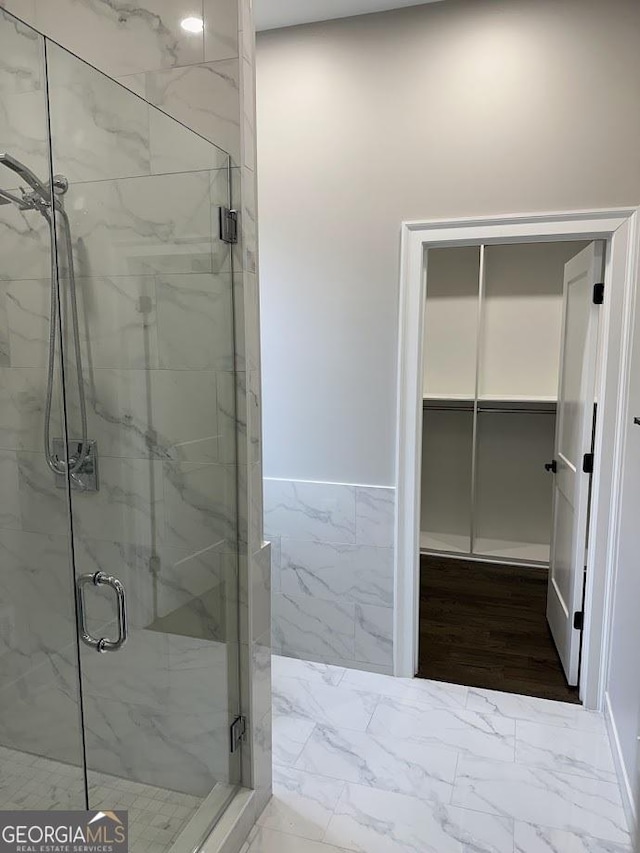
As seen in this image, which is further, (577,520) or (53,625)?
(577,520)

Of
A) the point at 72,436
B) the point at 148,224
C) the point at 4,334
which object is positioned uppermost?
the point at 148,224

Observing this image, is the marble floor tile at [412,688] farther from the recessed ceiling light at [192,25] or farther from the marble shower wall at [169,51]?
the recessed ceiling light at [192,25]

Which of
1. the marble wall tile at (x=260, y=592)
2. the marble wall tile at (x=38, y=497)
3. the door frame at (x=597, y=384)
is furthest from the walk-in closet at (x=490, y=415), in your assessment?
the marble wall tile at (x=38, y=497)

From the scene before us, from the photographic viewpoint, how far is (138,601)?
1787mm

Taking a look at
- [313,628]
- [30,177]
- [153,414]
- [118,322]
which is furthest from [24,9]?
[313,628]

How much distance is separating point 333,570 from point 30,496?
1.44 meters

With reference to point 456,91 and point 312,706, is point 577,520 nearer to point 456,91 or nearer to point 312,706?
point 312,706

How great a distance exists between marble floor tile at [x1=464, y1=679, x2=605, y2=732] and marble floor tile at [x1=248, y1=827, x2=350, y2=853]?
3.20 ft

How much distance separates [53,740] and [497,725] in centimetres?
173

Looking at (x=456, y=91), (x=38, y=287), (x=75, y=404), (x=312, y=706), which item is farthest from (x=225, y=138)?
(x=312, y=706)

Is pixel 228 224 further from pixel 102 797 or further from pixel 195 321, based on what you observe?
pixel 102 797

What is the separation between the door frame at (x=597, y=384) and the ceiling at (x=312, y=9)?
92 centimetres

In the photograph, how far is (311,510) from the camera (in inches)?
111

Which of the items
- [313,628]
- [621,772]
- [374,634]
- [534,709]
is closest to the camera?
[621,772]
